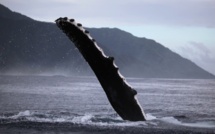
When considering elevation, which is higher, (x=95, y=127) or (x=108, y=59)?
(x=108, y=59)

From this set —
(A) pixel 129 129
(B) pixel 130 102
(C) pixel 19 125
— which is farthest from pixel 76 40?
(C) pixel 19 125

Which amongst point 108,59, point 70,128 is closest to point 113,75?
point 108,59

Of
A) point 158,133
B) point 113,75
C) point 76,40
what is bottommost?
point 158,133

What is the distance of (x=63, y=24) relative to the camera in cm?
1154

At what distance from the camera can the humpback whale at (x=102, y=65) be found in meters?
11.6

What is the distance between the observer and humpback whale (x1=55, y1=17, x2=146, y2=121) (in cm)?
1157

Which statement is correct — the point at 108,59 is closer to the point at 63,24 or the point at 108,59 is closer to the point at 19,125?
the point at 63,24

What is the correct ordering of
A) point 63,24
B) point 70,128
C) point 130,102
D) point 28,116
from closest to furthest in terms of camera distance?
point 63,24
point 130,102
point 70,128
point 28,116

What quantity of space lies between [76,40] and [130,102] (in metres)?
2.89

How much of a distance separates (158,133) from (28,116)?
10.9m

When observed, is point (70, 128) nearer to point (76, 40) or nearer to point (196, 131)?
point (196, 131)

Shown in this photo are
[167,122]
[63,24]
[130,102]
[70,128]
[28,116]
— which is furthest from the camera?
[28,116]

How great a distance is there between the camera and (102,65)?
11.9 m

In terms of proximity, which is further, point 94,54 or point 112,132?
point 112,132
